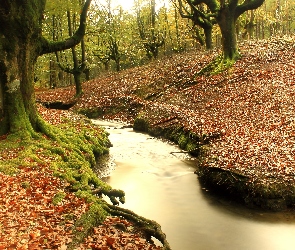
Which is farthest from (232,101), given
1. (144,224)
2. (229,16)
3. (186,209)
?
(144,224)

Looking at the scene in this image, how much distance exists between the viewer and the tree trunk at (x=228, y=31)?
19.9 meters

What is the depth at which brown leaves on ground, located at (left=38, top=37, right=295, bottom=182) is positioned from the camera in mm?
10555

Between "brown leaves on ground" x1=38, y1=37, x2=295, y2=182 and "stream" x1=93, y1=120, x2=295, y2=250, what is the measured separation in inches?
47.4

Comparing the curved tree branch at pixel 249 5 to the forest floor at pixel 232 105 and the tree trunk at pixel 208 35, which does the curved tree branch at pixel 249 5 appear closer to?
the forest floor at pixel 232 105

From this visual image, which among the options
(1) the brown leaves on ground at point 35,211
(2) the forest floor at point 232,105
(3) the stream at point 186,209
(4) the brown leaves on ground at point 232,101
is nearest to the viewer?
(1) the brown leaves on ground at point 35,211

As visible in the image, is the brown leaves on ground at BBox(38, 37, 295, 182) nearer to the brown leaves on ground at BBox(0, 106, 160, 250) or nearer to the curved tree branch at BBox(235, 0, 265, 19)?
the curved tree branch at BBox(235, 0, 265, 19)

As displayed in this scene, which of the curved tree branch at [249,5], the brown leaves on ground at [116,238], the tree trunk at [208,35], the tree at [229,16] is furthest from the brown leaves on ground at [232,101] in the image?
the brown leaves on ground at [116,238]

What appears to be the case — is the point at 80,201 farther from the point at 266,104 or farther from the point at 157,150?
the point at 266,104

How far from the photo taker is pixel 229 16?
19.9 m

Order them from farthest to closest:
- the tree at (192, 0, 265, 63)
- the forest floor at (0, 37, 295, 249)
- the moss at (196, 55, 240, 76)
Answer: the moss at (196, 55, 240, 76) < the tree at (192, 0, 265, 63) < the forest floor at (0, 37, 295, 249)

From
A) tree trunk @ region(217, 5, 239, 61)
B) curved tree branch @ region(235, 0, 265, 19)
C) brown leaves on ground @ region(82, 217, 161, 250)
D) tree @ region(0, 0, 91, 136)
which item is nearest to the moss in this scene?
tree trunk @ region(217, 5, 239, 61)

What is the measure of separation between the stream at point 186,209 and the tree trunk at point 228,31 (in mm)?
9555

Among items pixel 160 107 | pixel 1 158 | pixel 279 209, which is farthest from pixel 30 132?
pixel 160 107

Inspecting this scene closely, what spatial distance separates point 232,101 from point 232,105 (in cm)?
54
